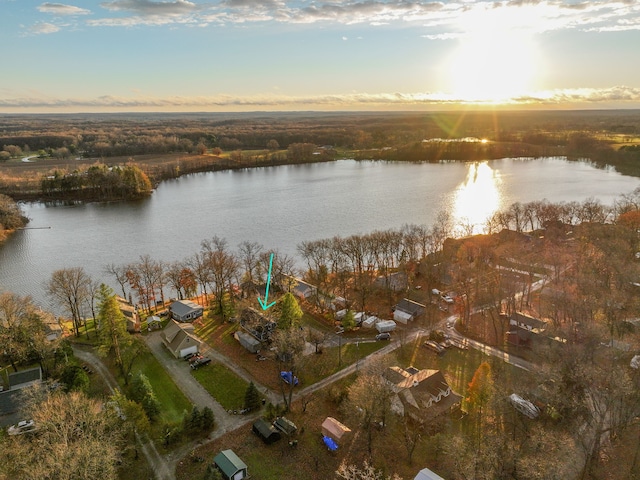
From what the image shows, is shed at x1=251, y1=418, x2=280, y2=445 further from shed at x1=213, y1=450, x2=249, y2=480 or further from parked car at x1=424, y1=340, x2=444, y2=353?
parked car at x1=424, y1=340, x2=444, y2=353

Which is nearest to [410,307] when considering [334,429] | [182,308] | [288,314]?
[288,314]

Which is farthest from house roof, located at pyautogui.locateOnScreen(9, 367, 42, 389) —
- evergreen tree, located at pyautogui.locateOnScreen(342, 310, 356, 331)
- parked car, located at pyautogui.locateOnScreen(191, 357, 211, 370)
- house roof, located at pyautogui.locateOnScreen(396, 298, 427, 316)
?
house roof, located at pyautogui.locateOnScreen(396, 298, 427, 316)

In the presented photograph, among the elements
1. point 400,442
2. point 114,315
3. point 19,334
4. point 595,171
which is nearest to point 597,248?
point 400,442

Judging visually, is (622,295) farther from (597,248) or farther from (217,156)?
(217,156)

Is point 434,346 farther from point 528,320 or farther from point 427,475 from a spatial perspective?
point 427,475

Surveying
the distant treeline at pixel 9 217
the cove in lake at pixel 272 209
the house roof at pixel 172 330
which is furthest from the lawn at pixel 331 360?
the distant treeline at pixel 9 217

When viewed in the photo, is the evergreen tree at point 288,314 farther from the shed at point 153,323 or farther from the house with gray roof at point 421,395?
the shed at point 153,323
